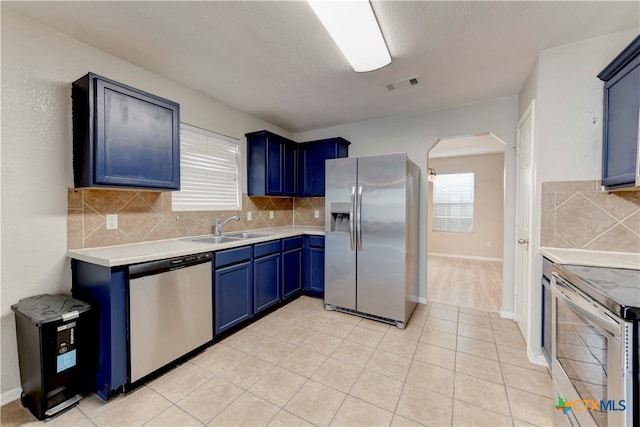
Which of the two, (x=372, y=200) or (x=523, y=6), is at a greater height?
(x=523, y=6)

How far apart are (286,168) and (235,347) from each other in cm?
240

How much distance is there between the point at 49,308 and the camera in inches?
64.4

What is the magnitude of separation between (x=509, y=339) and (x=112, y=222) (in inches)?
146

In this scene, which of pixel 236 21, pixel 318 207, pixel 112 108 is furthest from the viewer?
pixel 318 207

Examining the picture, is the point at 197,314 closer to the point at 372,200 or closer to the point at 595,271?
the point at 372,200

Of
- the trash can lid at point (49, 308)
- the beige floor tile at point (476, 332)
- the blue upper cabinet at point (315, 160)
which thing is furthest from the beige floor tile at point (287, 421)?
the blue upper cabinet at point (315, 160)

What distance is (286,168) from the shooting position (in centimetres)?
386

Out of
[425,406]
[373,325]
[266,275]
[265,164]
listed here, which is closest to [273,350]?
[266,275]

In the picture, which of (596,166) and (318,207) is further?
(318,207)

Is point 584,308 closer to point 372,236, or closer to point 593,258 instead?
point 593,258

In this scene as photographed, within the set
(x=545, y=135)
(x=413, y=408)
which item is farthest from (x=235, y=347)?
(x=545, y=135)

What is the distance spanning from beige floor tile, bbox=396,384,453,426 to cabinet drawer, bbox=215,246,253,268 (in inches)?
68.9

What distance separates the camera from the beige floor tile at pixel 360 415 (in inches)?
60.4

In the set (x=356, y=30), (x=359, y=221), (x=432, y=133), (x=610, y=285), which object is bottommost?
(x=610, y=285)
